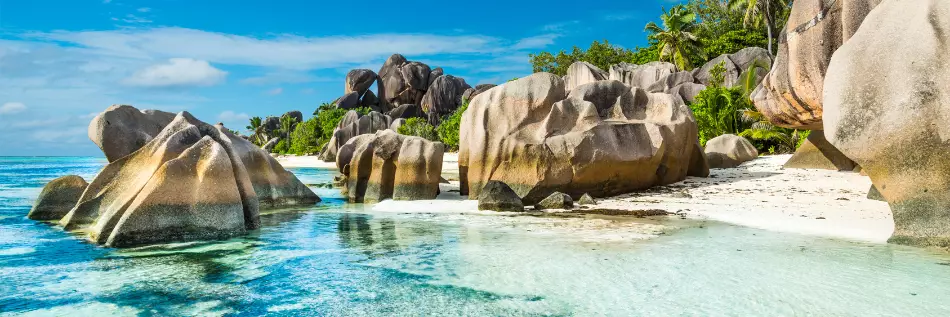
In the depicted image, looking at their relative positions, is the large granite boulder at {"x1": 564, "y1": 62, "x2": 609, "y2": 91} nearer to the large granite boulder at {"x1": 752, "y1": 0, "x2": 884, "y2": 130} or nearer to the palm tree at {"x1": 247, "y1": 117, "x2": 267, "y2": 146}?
the large granite boulder at {"x1": 752, "y1": 0, "x2": 884, "y2": 130}

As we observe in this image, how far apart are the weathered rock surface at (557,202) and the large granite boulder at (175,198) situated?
514cm

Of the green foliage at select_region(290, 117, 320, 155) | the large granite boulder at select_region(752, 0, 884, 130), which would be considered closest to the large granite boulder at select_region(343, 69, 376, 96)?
the green foliage at select_region(290, 117, 320, 155)

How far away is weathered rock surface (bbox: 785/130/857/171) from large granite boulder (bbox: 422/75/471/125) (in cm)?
4514

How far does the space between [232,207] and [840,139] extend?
772 cm

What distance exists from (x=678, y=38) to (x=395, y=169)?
33.6m

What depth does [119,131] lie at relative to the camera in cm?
1232

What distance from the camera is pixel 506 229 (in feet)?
30.5

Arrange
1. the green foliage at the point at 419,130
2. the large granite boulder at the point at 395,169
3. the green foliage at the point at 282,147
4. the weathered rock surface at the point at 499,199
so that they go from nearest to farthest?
the weathered rock surface at the point at 499,199 < the large granite boulder at the point at 395,169 < the green foliage at the point at 419,130 < the green foliage at the point at 282,147

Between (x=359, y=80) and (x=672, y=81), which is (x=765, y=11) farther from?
(x=359, y=80)

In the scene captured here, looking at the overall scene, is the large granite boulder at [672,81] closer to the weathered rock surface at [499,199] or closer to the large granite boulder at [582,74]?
the large granite boulder at [582,74]

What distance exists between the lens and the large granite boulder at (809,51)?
9.62 metres

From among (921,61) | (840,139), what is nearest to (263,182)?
(840,139)

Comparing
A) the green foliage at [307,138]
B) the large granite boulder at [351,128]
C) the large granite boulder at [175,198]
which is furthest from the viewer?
the green foliage at [307,138]

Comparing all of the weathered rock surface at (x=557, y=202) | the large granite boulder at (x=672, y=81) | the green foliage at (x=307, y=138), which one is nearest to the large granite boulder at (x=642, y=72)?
the large granite boulder at (x=672, y=81)
